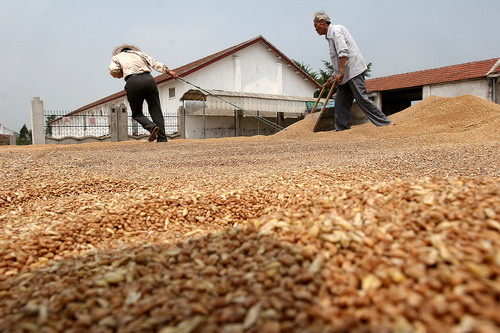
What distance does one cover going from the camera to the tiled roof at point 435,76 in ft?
47.5

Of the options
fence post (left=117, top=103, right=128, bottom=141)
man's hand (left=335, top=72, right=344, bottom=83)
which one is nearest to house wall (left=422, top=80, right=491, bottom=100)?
man's hand (left=335, top=72, right=344, bottom=83)

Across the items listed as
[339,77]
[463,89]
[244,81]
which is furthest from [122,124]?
[463,89]

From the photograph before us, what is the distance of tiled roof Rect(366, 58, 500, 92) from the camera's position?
47.5ft

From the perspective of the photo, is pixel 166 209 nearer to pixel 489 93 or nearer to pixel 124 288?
pixel 124 288

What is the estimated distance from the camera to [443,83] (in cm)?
1512

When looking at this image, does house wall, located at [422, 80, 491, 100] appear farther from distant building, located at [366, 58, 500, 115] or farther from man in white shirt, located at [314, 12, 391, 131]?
man in white shirt, located at [314, 12, 391, 131]

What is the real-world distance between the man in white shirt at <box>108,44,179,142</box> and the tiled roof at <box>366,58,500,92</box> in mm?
12561

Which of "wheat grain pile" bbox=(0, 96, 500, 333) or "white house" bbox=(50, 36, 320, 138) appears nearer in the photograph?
"wheat grain pile" bbox=(0, 96, 500, 333)

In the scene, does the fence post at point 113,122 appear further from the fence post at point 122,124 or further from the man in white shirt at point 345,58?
the man in white shirt at point 345,58

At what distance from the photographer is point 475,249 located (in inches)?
37.8

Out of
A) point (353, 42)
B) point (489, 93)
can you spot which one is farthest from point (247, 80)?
point (353, 42)

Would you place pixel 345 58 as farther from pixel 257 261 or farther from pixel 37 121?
pixel 37 121

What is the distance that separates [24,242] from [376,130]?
5.76 m

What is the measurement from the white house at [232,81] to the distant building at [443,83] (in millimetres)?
3924
